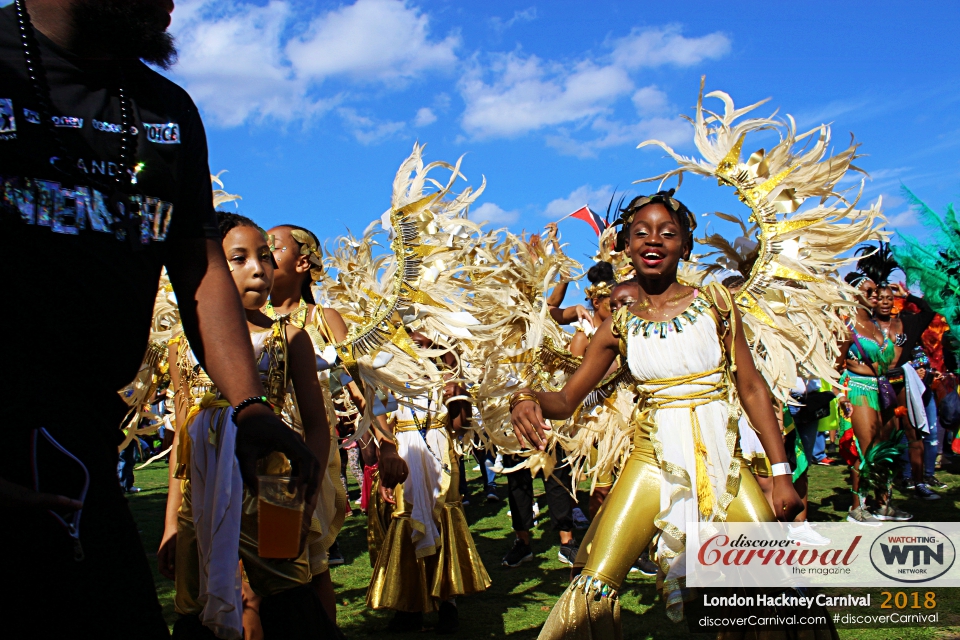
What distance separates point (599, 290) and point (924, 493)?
17.7 ft

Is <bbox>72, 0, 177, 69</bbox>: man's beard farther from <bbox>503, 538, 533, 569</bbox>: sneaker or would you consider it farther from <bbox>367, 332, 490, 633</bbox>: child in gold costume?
<bbox>503, 538, 533, 569</bbox>: sneaker

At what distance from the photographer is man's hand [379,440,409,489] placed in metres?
4.48

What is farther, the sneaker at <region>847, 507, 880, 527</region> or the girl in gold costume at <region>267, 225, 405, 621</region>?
the sneaker at <region>847, 507, 880, 527</region>

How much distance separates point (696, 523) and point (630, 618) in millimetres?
2108

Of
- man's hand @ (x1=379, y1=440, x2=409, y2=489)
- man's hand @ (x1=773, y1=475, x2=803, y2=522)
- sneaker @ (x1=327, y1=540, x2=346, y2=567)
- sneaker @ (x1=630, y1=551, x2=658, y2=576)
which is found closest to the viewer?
man's hand @ (x1=773, y1=475, x2=803, y2=522)

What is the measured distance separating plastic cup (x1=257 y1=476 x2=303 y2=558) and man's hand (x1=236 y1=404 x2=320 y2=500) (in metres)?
0.05

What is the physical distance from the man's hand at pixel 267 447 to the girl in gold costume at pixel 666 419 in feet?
6.73

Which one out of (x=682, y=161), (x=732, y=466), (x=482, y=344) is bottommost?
(x=732, y=466)

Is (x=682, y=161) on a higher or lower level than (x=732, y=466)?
higher

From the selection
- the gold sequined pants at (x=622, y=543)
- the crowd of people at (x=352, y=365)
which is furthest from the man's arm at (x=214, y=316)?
the gold sequined pants at (x=622, y=543)

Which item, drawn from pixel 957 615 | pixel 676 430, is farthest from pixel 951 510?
pixel 676 430

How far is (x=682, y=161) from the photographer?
5062 mm

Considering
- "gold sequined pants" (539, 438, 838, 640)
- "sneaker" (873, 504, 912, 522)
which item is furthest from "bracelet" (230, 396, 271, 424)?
"sneaker" (873, 504, 912, 522)

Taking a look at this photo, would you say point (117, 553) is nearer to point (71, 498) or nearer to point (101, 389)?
point (71, 498)
